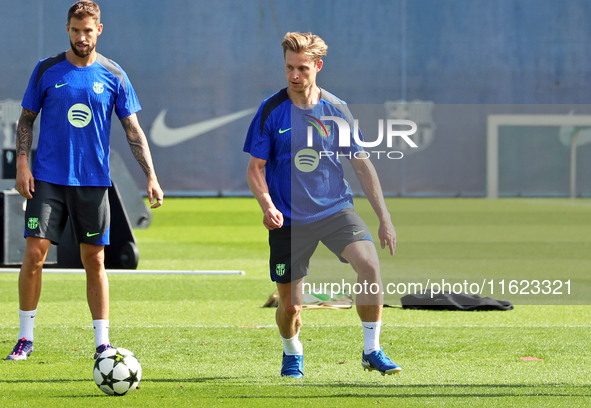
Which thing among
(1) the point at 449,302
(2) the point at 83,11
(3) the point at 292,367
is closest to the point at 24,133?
(2) the point at 83,11

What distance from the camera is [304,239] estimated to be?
4402 mm

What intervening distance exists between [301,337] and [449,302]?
180cm

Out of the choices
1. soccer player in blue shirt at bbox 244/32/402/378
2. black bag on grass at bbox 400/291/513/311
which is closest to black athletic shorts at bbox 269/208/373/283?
soccer player in blue shirt at bbox 244/32/402/378

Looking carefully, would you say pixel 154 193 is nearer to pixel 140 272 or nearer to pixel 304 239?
pixel 304 239

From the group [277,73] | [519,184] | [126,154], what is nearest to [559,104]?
[519,184]

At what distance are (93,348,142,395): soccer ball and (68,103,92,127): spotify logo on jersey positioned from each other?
1298 mm

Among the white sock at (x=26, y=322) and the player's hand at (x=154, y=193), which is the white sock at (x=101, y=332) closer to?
the white sock at (x=26, y=322)

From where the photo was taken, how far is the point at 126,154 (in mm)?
26562

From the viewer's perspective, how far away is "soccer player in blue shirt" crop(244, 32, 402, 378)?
4.31m

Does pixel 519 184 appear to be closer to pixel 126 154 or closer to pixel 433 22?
pixel 433 22

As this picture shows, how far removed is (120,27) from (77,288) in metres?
19.6

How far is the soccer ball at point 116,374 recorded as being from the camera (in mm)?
3926

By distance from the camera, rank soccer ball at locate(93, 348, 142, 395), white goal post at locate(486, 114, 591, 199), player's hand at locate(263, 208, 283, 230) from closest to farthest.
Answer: soccer ball at locate(93, 348, 142, 395) → player's hand at locate(263, 208, 283, 230) → white goal post at locate(486, 114, 591, 199)

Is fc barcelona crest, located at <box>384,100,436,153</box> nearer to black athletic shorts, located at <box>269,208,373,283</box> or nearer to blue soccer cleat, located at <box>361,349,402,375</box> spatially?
black athletic shorts, located at <box>269,208,373,283</box>
